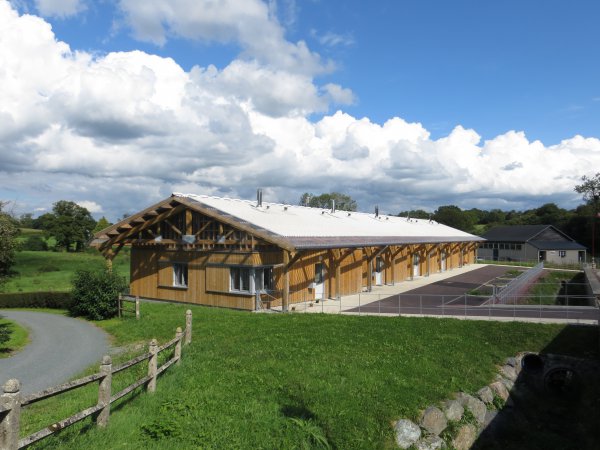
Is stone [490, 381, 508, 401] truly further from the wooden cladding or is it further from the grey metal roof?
the grey metal roof

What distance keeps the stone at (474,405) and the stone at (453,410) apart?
256mm

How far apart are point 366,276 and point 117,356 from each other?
19.7m

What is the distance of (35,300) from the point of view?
2798 centimetres

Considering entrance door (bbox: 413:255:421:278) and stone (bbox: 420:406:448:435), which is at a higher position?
entrance door (bbox: 413:255:421:278)

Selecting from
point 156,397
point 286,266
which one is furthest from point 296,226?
point 156,397

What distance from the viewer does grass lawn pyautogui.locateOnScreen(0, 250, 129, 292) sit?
116 ft

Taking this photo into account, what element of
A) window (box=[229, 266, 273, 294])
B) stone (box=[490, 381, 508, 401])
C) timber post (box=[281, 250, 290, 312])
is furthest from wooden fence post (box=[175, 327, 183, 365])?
window (box=[229, 266, 273, 294])

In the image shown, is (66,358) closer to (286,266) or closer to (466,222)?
(286,266)

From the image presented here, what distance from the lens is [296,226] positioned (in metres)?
26.4

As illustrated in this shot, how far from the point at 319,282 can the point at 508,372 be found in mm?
12851

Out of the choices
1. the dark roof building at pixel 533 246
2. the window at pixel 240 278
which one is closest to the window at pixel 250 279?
the window at pixel 240 278

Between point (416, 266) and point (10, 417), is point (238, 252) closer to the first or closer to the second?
point (10, 417)

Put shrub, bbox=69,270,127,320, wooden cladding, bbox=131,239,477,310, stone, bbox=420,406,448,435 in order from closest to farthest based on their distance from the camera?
stone, bbox=420,406,448,435 → shrub, bbox=69,270,127,320 → wooden cladding, bbox=131,239,477,310

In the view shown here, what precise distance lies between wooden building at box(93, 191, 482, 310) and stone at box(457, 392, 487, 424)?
10.5 meters
